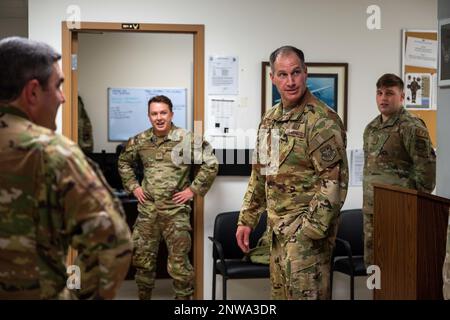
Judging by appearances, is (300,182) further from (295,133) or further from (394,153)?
(394,153)

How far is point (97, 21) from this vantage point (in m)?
4.40

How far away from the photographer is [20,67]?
1446mm

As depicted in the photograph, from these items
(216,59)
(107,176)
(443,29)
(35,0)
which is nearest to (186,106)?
(107,176)

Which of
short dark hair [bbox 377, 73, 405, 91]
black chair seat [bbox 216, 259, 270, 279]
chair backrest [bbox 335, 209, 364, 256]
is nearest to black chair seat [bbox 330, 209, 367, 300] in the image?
chair backrest [bbox 335, 209, 364, 256]

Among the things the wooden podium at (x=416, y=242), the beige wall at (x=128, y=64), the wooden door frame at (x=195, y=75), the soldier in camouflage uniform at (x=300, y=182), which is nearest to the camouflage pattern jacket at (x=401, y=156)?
the wooden podium at (x=416, y=242)

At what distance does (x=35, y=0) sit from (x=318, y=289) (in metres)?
2.93

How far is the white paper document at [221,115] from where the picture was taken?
457 centimetres

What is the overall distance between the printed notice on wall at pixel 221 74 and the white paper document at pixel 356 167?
109 centimetres

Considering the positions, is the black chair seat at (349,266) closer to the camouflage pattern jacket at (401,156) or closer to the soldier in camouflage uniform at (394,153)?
the soldier in camouflage uniform at (394,153)

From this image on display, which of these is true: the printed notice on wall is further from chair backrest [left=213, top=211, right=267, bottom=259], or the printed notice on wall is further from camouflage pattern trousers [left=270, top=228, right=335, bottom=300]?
camouflage pattern trousers [left=270, top=228, right=335, bottom=300]

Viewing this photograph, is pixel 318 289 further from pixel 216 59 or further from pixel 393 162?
pixel 216 59

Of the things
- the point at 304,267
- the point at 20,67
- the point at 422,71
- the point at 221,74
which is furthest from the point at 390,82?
the point at 20,67

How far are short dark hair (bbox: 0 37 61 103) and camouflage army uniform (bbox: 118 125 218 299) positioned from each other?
2.94 m

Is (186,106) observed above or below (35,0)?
below
